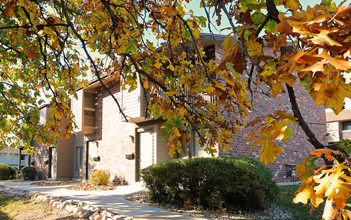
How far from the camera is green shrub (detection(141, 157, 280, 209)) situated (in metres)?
6.55

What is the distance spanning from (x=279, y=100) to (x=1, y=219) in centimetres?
1195

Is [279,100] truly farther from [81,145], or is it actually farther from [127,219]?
[81,145]

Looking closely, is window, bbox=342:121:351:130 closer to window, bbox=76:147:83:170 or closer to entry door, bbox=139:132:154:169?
Answer: entry door, bbox=139:132:154:169

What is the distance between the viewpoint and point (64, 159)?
20.3m

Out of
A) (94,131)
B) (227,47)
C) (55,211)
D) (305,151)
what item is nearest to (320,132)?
(305,151)

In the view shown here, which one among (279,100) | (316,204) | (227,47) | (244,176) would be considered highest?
(279,100)

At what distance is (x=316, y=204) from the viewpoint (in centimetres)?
110

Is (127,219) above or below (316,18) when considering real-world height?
below

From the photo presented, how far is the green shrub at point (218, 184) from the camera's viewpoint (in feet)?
21.5

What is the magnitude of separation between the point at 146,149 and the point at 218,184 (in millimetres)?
6988

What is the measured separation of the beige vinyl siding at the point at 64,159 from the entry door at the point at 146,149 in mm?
8915

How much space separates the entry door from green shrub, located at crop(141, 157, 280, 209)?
17.1 ft

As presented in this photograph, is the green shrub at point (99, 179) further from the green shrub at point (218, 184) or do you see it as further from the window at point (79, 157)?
the window at point (79, 157)

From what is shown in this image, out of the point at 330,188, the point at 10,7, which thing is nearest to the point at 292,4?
the point at 330,188
